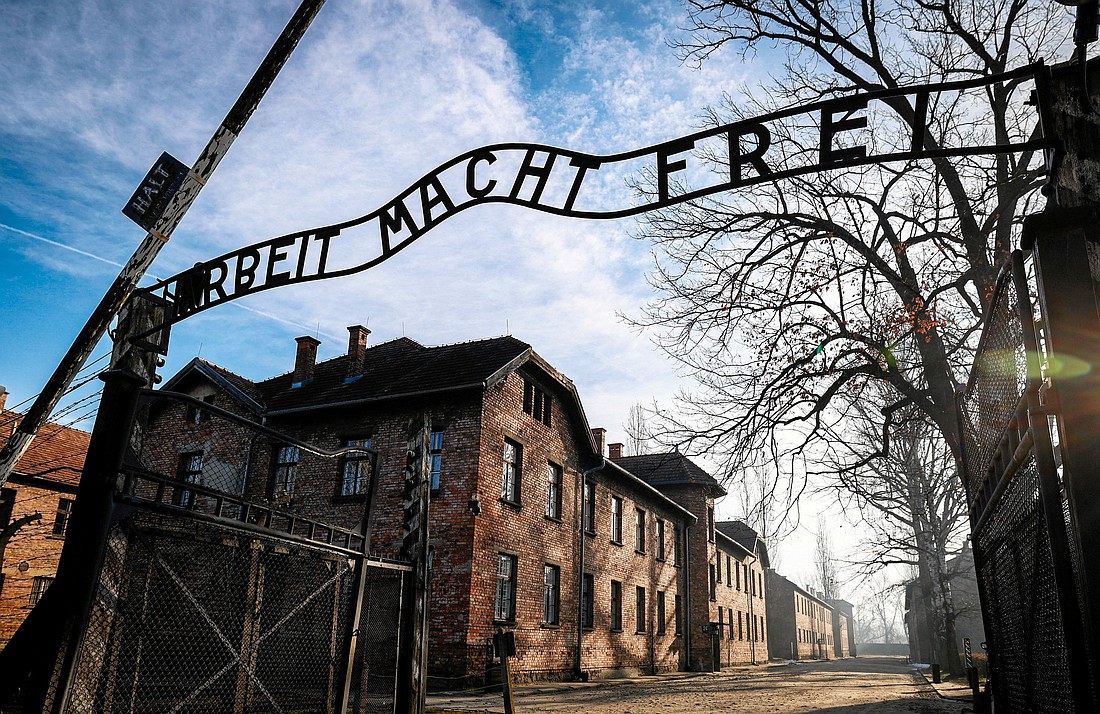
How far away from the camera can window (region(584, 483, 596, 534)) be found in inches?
904

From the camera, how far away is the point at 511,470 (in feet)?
62.8

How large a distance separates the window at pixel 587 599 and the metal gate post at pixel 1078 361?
20713 millimetres

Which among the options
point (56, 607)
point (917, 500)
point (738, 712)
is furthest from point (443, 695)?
point (917, 500)

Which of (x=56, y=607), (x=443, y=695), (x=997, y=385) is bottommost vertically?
(x=443, y=695)

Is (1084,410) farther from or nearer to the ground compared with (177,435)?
nearer to the ground

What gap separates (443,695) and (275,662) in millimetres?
9987

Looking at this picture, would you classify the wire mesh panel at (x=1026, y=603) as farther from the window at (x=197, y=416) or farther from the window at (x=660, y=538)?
the window at (x=660, y=538)

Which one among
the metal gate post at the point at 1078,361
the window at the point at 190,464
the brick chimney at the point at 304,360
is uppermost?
the brick chimney at the point at 304,360

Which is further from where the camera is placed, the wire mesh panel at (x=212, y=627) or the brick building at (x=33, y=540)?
the brick building at (x=33, y=540)

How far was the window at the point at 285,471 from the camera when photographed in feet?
64.0

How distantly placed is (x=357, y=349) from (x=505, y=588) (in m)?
8.04

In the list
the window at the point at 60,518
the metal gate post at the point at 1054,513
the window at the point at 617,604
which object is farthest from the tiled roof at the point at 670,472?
the metal gate post at the point at 1054,513

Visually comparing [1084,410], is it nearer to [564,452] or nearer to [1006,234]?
[1006,234]

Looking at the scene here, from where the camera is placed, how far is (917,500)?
1188 inches
